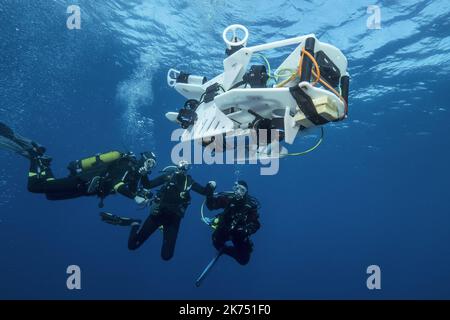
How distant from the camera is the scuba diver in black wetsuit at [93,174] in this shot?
7.95 meters

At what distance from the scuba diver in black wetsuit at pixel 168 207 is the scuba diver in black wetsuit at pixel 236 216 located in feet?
1.88

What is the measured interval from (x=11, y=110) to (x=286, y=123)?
1452 inches

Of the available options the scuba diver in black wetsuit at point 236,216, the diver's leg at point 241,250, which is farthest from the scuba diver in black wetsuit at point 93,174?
the diver's leg at point 241,250

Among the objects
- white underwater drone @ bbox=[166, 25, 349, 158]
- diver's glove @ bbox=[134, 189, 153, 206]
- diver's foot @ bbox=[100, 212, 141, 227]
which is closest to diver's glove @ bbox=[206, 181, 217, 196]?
diver's glove @ bbox=[134, 189, 153, 206]

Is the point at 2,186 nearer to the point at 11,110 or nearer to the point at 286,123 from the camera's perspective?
the point at 11,110

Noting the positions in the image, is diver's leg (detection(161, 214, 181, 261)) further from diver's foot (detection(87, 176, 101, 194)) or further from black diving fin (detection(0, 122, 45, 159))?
black diving fin (detection(0, 122, 45, 159))

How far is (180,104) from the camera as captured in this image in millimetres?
28047

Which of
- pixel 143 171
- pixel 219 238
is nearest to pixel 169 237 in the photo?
pixel 219 238

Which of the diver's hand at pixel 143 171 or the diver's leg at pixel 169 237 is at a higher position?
the diver's hand at pixel 143 171

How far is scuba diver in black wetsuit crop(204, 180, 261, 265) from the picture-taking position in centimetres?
878

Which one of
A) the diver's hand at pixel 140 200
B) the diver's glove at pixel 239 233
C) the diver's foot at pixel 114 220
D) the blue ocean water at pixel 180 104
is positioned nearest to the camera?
the diver's hand at pixel 140 200

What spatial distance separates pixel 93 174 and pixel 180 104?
20.7 m

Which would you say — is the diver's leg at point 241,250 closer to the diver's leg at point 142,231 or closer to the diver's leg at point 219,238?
the diver's leg at point 219,238
